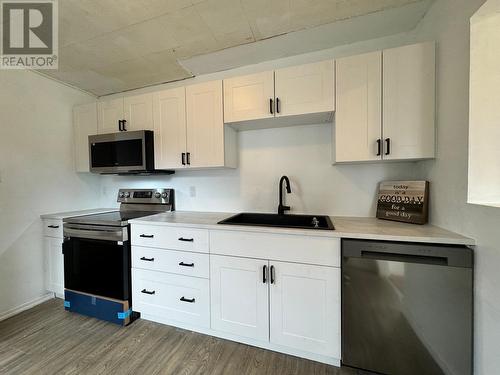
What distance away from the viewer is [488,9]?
1.05 meters

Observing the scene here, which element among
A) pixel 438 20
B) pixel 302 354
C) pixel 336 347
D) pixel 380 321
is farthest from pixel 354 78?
pixel 302 354

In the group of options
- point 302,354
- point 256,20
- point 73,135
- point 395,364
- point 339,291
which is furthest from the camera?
point 73,135

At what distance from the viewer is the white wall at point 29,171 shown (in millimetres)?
2053

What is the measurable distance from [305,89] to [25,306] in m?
3.40

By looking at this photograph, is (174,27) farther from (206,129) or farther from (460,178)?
(460,178)

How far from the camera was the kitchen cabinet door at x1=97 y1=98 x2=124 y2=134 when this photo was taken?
2.35 metres

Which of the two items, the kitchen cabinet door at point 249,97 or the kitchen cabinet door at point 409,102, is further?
the kitchen cabinet door at point 249,97

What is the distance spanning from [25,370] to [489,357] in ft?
9.02

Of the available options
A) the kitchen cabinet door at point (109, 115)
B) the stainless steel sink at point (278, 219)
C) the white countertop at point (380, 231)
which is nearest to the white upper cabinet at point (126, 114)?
the kitchen cabinet door at point (109, 115)

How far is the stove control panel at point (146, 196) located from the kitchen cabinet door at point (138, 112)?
0.74 m

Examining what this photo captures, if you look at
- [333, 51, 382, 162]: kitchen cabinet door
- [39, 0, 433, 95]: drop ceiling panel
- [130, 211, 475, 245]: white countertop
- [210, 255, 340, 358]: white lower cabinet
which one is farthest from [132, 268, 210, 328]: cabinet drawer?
[39, 0, 433, 95]: drop ceiling panel

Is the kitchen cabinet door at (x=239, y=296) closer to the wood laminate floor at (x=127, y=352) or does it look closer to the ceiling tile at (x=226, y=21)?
the wood laminate floor at (x=127, y=352)

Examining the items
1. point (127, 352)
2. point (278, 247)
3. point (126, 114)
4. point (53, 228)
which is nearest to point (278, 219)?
point (278, 247)

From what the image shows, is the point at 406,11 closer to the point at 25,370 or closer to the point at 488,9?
the point at 488,9
